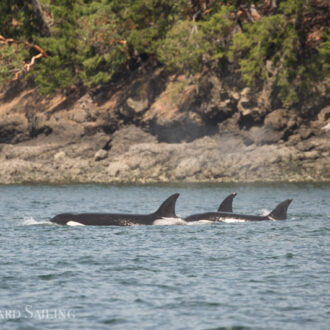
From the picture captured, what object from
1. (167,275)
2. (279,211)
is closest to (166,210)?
(279,211)

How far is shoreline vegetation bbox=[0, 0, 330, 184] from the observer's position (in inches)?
2137

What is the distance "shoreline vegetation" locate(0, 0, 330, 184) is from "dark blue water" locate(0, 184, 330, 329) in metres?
24.7

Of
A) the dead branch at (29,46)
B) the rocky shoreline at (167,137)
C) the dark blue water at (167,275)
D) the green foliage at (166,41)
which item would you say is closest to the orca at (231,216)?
the dark blue water at (167,275)

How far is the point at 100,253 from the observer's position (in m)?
20.1

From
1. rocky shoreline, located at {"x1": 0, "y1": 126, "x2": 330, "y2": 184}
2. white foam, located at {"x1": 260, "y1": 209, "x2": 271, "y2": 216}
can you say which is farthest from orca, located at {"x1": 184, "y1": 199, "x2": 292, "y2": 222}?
rocky shoreline, located at {"x1": 0, "y1": 126, "x2": 330, "y2": 184}

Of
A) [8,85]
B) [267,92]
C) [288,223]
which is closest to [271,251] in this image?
[288,223]

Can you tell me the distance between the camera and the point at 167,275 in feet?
56.0

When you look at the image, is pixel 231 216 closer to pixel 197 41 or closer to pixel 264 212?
pixel 264 212

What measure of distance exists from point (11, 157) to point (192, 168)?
15.5 metres

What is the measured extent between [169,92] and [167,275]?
1808 inches

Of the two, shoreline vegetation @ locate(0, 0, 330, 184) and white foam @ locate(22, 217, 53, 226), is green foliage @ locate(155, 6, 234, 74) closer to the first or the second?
shoreline vegetation @ locate(0, 0, 330, 184)

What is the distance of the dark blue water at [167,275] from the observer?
43.8 feet

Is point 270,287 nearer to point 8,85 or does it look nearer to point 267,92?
point 267,92

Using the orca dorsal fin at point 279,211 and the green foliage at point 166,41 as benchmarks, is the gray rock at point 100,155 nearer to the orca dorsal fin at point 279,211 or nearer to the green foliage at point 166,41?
the green foliage at point 166,41
